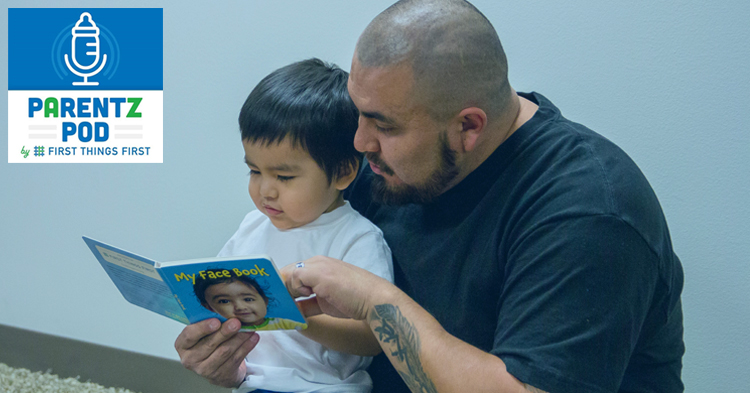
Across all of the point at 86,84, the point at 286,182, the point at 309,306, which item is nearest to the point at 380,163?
the point at 286,182

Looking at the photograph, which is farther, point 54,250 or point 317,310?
point 54,250

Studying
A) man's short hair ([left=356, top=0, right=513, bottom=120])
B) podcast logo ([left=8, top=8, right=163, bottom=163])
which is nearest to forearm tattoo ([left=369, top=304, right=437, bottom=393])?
man's short hair ([left=356, top=0, right=513, bottom=120])

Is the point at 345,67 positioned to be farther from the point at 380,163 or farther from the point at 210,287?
the point at 210,287

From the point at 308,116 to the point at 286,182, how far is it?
0.15 meters

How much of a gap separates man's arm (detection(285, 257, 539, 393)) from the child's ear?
28cm

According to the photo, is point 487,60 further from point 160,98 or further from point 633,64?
point 160,98

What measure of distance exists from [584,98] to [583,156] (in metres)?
0.61

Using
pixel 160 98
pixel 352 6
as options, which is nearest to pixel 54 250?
pixel 160 98

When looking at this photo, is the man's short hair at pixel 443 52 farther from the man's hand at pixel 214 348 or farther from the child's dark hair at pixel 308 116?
the man's hand at pixel 214 348

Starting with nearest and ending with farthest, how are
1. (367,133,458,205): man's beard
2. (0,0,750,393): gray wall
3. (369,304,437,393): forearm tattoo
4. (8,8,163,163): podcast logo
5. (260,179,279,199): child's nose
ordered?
(369,304,437,393): forearm tattoo
(367,133,458,205): man's beard
(260,179,279,199): child's nose
(0,0,750,393): gray wall
(8,8,163,163): podcast logo

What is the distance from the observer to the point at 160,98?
2.20m

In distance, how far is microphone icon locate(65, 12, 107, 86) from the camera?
2.28 m

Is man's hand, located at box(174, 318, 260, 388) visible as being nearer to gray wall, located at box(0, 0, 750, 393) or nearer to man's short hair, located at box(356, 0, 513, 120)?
man's short hair, located at box(356, 0, 513, 120)

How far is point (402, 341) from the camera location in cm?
101
